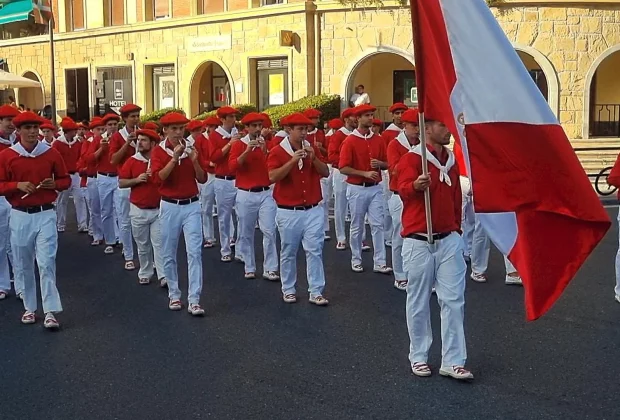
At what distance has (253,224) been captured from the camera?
1106cm

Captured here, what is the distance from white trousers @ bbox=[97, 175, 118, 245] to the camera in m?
13.1

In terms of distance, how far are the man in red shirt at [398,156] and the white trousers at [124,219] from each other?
395 cm

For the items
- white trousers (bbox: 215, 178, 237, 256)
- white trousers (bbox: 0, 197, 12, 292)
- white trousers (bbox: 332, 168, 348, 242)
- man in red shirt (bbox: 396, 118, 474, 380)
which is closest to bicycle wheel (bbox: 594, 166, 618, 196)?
white trousers (bbox: 332, 168, 348, 242)

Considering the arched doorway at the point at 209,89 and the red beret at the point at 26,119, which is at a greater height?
the arched doorway at the point at 209,89

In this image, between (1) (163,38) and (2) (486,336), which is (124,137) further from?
(1) (163,38)

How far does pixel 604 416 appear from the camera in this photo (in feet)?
18.4

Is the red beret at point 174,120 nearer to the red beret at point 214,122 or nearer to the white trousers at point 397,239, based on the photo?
the white trousers at point 397,239

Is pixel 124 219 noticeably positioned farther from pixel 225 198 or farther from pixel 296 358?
pixel 296 358

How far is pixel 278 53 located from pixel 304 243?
55.5 ft

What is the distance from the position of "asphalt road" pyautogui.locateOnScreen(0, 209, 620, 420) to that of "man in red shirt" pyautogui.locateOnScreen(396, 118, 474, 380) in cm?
23

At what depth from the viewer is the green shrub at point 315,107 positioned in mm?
23406

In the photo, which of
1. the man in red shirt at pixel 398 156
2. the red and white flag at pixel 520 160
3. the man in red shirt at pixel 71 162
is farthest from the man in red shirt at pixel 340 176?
the red and white flag at pixel 520 160

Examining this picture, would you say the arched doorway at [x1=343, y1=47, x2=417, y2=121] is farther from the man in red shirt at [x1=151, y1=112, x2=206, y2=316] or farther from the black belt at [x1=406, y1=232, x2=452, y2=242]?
the black belt at [x1=406, y1=232, x2=452, y2=242]

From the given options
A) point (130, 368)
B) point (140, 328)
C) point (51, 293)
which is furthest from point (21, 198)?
point (130, 368)
